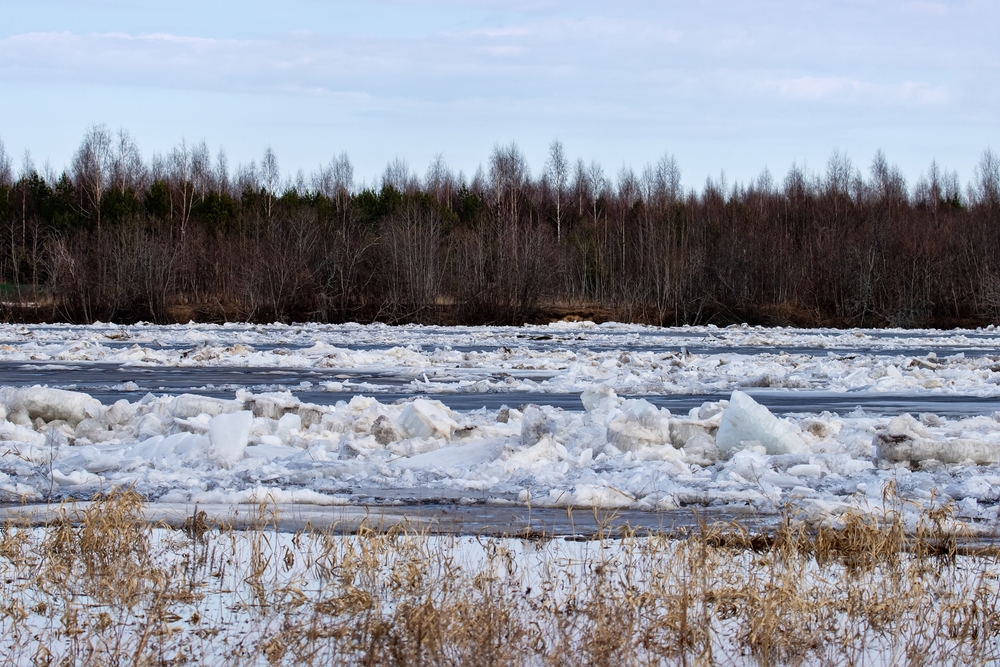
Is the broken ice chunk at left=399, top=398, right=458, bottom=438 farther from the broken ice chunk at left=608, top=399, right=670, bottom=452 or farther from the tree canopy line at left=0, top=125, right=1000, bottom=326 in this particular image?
the tree canopy line at left=0, top=125, right=1000, bottom=326

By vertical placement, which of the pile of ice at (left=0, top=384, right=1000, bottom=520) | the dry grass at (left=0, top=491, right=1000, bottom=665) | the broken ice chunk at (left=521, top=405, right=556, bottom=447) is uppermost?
the broken ice chunk at (left=521, top=405, right=556, bottom=447)

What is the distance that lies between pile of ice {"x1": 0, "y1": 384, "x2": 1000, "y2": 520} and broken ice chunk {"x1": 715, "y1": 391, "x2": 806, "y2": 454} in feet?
0.03

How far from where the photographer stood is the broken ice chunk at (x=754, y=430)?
756cm

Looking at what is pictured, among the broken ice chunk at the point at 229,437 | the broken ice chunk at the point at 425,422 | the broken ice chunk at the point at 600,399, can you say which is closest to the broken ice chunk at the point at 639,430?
the broken ice chunk at the point at 600,399

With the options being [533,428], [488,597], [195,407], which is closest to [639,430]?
[533,428]

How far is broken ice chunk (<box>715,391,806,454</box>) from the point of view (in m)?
7.56

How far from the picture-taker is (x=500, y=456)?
7316 millimetres

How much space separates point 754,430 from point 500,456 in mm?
1886

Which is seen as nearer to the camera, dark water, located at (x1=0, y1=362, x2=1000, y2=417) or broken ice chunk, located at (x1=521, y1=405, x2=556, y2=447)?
broken ice chunk, located at (x1=521, y1=405, x2=556, y2=447)

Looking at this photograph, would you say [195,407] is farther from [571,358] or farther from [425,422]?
[571,358]

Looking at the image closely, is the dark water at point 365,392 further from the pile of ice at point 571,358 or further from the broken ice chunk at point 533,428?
the broken ice chunk at point 533,428

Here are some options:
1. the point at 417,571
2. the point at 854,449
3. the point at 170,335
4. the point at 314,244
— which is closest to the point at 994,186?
the point at 314,244

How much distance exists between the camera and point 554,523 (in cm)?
573

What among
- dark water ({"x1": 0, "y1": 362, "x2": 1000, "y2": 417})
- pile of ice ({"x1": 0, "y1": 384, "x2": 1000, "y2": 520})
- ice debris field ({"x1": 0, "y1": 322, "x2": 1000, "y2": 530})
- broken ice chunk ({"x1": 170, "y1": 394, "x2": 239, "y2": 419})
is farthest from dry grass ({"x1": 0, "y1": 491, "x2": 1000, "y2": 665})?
dark water ({"x1": 0, "y1": 362, "x2": 1000, "y2": 417})
